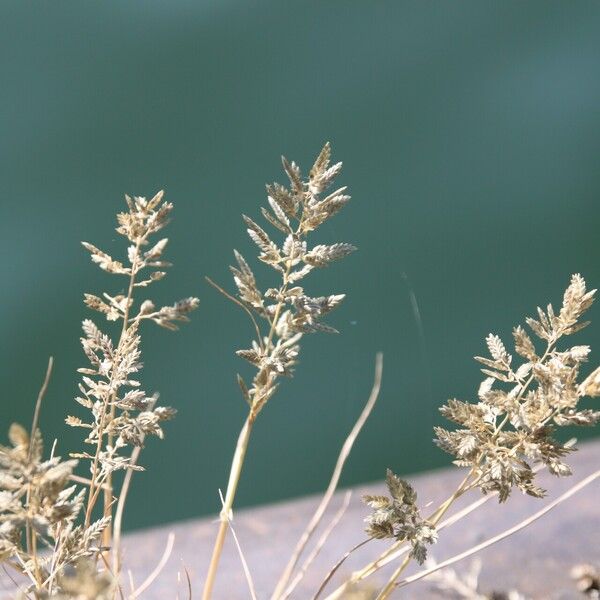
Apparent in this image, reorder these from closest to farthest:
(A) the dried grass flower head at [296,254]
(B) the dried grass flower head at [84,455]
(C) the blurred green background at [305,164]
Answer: (B) the dried grass flower head at [84,455]
(A) the dried grass flower head at [296,254]
(C) the blurred green background at [305,164]

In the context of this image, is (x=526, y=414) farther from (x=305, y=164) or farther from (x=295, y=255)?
(x=305, y=164)

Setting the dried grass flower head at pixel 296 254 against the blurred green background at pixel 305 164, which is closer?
the dried grass flower head at pixel 296 254

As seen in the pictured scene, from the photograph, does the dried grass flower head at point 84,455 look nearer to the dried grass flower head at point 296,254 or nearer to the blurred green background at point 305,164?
the dried grass flower head at point 296,254

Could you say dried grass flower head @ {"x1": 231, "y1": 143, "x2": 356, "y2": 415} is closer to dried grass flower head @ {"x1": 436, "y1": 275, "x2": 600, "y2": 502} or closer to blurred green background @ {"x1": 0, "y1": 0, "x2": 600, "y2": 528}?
dried grass flower head @ {"x1": 436, "y1": 275, "x2": 600, "y2": 502}

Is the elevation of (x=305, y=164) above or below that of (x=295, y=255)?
above

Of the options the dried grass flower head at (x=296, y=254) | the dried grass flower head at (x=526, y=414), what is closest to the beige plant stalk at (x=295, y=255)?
the dried grass flower head at (x=296, y=254)

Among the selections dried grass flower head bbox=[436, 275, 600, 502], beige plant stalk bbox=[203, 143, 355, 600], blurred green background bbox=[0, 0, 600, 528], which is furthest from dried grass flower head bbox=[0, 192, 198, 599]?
blurred green background bbox=[0, 0, 600, 528]

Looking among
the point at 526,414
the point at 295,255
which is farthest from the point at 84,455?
the point at 526,414

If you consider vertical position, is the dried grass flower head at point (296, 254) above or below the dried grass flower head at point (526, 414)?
above

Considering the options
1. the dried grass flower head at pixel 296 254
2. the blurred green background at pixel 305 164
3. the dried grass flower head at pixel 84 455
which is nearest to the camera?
the dried grass flower head at pixel 84 455
